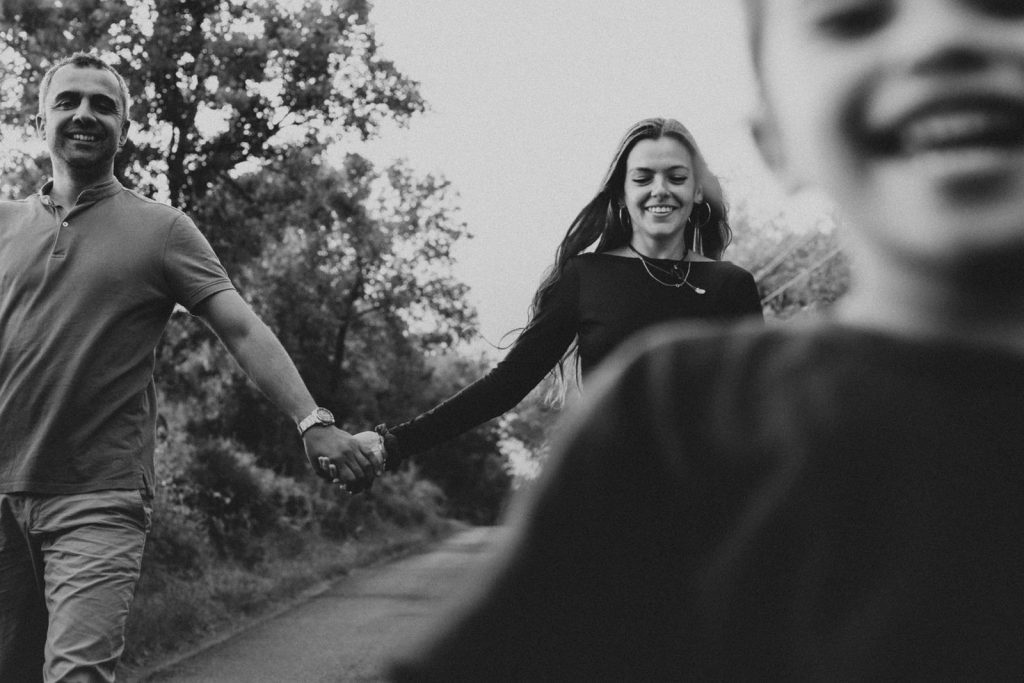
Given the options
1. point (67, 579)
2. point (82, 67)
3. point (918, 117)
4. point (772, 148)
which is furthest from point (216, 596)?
point (918, 117)

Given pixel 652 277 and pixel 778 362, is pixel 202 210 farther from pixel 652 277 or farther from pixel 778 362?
pixel 778 362

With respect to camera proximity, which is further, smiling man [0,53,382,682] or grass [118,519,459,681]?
grass [118,519,459,681]

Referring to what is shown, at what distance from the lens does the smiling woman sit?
3570 millimetres

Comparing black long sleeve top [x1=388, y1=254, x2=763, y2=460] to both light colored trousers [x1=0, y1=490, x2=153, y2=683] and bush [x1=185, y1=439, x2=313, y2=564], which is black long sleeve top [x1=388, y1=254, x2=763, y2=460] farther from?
bush [x1=185, y1=439, x2=313, y2=564]

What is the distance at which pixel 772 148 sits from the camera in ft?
2.52

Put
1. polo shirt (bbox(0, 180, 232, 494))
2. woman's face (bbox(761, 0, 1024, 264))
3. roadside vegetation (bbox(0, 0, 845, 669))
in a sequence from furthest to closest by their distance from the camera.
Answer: roadside vegetation (bbox(0, 0, 845, 669)) < polo shirt (bbox(0, 180, 232, 494)) < woman's face (bbox(761, 0, 1024, 264))

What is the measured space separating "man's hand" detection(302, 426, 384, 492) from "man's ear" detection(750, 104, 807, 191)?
11.3ft

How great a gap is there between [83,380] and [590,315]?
1512mm

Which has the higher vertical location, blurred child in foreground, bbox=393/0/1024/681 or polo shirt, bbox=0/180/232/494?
polo shirt, bbox=0/180/232/494

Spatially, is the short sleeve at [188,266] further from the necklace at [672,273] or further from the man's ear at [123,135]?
the necklace at [672,273]

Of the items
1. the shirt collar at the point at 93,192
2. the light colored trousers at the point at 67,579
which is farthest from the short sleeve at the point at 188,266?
the light colored trousers at the point at 67,579

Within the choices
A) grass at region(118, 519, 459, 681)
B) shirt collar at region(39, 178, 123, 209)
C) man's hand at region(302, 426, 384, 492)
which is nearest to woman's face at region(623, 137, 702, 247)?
man's hand at region(302, 426, 384, 492)

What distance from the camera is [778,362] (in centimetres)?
69

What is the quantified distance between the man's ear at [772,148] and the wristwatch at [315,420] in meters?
3.60
